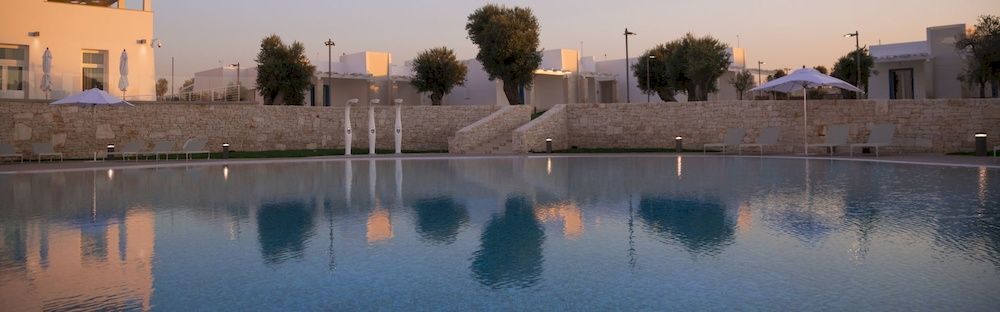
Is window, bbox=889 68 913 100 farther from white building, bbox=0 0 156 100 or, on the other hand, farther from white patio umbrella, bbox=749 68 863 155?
white building, bbox=0 0 156 100

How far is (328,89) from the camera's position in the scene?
42.2 meters

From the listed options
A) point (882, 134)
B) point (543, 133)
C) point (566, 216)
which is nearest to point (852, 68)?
point (882, 134)

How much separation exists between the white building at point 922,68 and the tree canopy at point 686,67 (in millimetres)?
7342

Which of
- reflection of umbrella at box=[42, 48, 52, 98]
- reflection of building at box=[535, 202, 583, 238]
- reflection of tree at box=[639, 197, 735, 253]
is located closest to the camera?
reflection of tree at box=[639, 197, 735, 253]

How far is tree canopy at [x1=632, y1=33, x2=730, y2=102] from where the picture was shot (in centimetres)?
3266

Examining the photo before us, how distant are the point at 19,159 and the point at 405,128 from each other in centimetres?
1163

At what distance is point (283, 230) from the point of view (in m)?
7.57

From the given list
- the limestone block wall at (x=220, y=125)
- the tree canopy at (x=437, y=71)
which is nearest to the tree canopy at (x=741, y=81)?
the tree canopy at (x=437, y=71)

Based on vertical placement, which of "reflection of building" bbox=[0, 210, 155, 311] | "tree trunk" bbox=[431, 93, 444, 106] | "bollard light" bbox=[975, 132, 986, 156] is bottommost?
"reflection of building" bbox=[0, 210, 155, 311]

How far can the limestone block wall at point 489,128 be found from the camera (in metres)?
24.2

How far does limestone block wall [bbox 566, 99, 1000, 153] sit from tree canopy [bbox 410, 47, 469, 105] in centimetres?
1281

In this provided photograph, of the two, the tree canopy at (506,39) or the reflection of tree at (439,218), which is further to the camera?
the tree canopy at (506,39)

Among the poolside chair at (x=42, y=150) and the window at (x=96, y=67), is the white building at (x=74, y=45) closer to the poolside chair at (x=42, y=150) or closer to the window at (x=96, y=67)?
the window at (x=96, y=67)

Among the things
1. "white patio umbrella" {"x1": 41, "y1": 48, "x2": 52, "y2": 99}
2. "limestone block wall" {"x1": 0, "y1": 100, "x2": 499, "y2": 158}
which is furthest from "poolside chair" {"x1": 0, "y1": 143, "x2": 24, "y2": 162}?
"white patio umbrella" {"x1": 41, "y1": 48, "x2": 52, "y2": 99}
